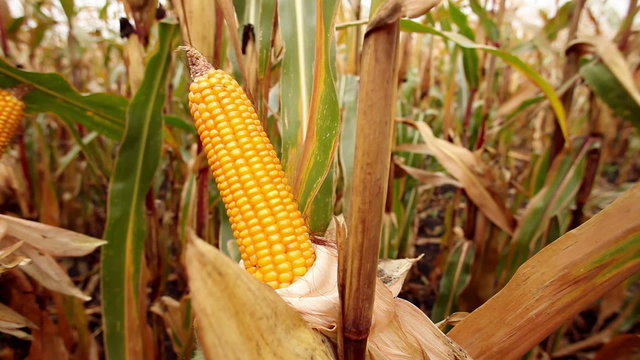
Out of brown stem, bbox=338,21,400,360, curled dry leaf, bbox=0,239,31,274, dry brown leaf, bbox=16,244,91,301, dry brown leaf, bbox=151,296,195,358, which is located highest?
brown stem, bbox=338,21,400,360

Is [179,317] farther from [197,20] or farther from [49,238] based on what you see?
[197,20]

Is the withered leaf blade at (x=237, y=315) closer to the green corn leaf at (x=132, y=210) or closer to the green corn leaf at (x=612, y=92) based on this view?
the green corn leaf at (x=132, y=210)

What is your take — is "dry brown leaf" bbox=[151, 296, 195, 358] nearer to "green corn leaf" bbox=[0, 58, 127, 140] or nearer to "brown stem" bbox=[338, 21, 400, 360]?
"green corn leaf" bbox=[0, 58, 127, 140]

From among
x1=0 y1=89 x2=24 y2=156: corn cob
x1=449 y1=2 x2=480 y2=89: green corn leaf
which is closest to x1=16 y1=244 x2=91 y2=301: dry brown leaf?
x1=0 y1=89 x2=24 y2=156: corn cob

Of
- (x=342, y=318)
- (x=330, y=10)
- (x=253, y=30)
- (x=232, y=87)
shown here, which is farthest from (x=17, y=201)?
(x=342, y=318)

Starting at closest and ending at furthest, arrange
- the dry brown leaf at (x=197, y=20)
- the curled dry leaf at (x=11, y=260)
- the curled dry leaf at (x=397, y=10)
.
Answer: the curled dry leaf at (x=397, y=10) → the curled dry leaf at (x=11, y=260) → the dry brown leaf at (x=197, y=20)

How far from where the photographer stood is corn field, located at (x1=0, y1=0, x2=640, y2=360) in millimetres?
392

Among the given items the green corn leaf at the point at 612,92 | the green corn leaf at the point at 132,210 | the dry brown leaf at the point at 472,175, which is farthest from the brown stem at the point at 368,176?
the green corn leaf at the point at 612,92

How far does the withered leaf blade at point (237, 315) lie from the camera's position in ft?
1.17

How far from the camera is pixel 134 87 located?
1158 millimetres

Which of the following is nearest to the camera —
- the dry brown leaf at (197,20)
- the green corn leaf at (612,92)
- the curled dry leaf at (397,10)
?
the curled dry leaf at (397,10)

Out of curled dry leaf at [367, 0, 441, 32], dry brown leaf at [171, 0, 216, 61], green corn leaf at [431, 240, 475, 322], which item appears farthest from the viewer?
green corn leaf at [431, 240, 475, 322]

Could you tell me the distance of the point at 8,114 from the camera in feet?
3.29

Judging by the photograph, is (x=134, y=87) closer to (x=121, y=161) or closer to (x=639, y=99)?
(x=121, y=161)
